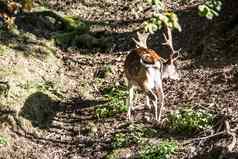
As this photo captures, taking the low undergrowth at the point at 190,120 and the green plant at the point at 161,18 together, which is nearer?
the green plant at the point at 161,18

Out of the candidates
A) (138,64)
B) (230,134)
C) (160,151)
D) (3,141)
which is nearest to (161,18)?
(230,134)

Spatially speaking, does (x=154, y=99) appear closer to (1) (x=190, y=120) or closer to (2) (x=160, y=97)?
(2) (x=160, y=97)

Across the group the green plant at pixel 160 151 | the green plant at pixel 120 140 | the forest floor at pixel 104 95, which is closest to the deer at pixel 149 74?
the forest floor at pixel 104 95

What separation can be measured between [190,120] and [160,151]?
123cm

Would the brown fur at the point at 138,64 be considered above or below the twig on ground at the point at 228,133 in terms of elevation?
above

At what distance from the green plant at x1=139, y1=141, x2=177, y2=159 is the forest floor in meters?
0.03

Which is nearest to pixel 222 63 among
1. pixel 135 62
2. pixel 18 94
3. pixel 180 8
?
pixel 135 62

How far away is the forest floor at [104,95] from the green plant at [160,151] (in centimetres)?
3

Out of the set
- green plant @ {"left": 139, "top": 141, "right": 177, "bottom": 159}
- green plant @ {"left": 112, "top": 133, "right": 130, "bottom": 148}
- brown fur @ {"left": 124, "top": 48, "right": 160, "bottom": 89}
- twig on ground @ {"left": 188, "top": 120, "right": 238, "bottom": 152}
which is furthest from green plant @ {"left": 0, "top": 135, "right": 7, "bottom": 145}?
twig on ground @ {"left": 188, "top": 120, "right": 238, "bottom": 152}

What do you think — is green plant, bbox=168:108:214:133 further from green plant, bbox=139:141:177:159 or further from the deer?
green plant, bbox=139:141:177:159

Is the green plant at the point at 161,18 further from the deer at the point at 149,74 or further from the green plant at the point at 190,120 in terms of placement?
the deer at the point at 149,74

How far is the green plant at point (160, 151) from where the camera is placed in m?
9.71

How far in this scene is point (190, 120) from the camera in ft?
35.2

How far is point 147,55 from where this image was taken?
11938mm
